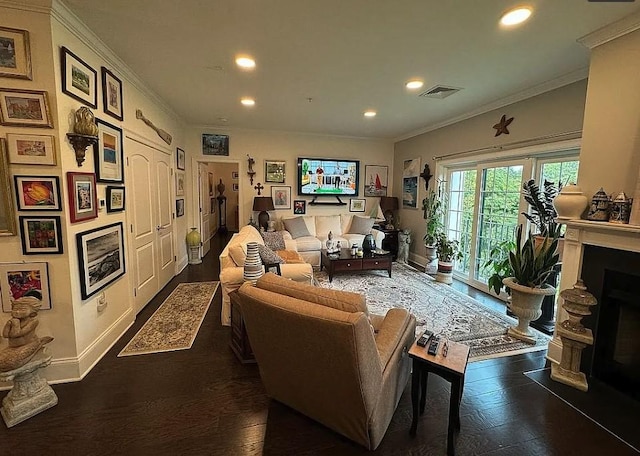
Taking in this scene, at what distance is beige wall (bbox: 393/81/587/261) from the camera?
3025mm

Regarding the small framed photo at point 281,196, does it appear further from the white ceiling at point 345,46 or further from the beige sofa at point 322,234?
the white ceiling at point 345,46

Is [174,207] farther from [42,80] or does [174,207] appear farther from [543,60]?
[543,60]

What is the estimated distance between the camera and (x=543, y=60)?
263 centimetres

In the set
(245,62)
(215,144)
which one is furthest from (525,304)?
(215,144)

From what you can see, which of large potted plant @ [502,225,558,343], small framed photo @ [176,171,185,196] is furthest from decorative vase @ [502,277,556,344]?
small framed photo @ [176,171,185,196]

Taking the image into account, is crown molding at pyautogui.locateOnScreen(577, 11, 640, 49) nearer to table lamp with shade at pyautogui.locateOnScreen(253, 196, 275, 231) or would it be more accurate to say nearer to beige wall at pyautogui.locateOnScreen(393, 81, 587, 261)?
beige wall at pyautogui.locateOnScreen(393, 81, 587, 261)

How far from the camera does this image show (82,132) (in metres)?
2.14

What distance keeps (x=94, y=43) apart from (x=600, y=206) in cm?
415

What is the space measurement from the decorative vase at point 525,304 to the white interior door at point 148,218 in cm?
398

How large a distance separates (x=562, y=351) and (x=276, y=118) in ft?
15.4

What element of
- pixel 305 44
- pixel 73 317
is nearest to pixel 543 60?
pixel 305 44

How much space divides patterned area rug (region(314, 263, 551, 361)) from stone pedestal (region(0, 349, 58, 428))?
292 centimetres

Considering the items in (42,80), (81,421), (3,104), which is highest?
(42,80)

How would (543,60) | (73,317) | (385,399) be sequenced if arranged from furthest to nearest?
1. (543,60)
2. (73,317)
3. (385,399)
